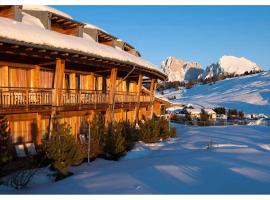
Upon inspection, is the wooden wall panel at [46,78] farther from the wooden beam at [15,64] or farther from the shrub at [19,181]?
the shrub at [19,181]

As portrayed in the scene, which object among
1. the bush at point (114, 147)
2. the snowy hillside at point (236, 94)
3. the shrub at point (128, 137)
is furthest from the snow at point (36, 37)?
the snowy hillside at point (236, 94)

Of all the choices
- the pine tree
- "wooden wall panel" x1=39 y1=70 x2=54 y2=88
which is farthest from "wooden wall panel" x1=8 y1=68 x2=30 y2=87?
the pine tree

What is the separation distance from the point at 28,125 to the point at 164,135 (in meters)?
11.8

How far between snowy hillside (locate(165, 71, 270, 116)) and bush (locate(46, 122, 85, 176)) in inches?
3230

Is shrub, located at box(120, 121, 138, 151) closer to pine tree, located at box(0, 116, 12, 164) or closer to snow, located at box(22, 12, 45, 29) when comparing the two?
pine tree, located at box(0, 116, 12, 164)

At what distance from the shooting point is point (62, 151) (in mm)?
14961

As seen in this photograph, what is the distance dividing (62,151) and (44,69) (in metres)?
7.51

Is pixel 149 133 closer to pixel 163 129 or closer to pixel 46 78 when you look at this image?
pixel 163 129

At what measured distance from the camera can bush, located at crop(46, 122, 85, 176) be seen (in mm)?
14570

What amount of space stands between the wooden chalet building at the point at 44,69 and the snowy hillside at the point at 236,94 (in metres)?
73.6

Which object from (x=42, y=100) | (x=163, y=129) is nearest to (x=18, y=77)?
(x=42, y=100)
